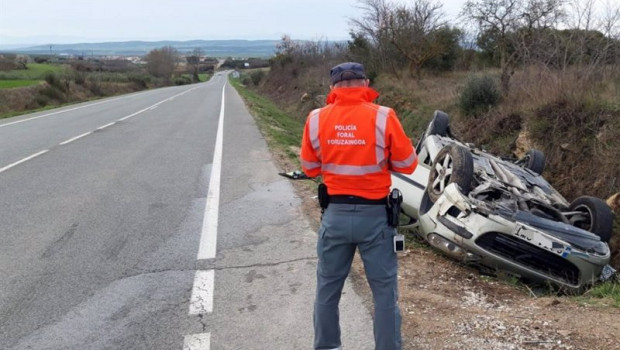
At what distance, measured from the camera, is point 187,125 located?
665 inches

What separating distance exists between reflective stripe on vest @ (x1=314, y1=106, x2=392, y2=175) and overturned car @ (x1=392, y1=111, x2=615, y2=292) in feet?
7.83

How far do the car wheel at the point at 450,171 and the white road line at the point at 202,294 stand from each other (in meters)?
2.65

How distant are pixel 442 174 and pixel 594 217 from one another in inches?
68.3

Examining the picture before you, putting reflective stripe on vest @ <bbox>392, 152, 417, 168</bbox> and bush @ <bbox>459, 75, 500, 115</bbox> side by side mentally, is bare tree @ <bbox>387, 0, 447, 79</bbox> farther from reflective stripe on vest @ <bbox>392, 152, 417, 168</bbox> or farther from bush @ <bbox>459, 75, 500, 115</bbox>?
reflective stripe on vest @ <bbox>392, 152, 417, 168</bbox>

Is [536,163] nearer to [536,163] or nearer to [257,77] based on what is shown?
[536,163]

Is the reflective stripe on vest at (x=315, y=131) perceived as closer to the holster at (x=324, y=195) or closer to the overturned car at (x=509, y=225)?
the holster at (x=324, y=195)

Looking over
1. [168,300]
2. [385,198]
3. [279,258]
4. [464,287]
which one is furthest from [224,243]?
[385,198]

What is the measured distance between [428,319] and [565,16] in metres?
12.5

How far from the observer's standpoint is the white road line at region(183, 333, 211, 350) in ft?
11.7

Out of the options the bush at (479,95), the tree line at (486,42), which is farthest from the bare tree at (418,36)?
the bush at (479,95)

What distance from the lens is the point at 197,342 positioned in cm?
365

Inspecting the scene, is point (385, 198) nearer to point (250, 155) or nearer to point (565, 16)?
point (250, 155)

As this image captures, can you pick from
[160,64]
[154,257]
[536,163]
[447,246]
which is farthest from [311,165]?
[160,64]

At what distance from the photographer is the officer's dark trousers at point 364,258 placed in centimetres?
311
